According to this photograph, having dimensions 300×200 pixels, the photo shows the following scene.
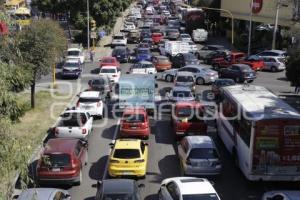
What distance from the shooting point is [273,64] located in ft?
163

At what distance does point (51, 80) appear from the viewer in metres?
44.5

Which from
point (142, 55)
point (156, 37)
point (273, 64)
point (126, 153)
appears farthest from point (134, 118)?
point (156, 37)

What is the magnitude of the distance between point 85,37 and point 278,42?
2287cm

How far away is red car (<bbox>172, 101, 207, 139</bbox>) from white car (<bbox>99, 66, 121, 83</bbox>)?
15.7 meters

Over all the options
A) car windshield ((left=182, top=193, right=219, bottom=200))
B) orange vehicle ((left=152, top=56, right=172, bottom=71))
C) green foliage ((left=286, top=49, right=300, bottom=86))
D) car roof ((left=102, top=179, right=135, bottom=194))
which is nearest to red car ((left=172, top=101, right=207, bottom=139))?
car roof ((left=102, top=179, right=135, bottom=194))

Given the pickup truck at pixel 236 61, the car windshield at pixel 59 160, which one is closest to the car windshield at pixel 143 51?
the pickup truck at pixel 236 61

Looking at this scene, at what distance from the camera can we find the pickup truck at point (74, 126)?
83.4ft

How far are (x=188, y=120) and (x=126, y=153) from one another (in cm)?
622

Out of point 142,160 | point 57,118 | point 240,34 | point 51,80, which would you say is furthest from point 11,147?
point 240,34

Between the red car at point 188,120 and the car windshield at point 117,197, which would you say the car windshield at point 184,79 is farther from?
the car windshield at point 117,197

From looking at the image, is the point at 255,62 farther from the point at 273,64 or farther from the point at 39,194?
the point at 39,194

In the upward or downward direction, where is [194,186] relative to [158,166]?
upward

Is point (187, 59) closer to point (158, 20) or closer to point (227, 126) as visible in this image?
point (227, 126)

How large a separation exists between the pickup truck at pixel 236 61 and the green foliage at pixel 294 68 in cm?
1171
